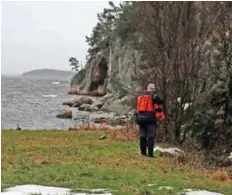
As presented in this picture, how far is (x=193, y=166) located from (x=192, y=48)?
5327 millimetres

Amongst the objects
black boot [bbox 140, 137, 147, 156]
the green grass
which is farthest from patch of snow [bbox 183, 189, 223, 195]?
black boot [bbox 140, 137, 147, 156]

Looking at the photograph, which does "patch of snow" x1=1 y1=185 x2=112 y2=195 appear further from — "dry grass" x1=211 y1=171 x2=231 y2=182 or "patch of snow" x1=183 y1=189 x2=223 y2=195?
"dry grass" x1=211 y1=171 x2=231 y2=182

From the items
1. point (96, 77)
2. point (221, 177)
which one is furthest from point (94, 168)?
point (96, 77)

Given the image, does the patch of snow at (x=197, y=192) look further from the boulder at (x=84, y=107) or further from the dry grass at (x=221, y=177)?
the boulder at (x=84, y=107)

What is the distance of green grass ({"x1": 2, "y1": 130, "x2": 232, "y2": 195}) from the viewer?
368 inches

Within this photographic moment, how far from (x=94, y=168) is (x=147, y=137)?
278 centimetres

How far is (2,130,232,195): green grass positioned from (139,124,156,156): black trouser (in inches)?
12.4

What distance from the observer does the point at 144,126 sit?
45.2ft

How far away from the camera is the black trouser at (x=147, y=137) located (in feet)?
44.8

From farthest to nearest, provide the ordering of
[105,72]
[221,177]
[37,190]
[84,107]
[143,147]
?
[105,72]
[84,107]
[143,147]
[221,177]
[37,190]

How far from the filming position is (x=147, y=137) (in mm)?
13758

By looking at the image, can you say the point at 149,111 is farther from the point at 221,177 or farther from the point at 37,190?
the point at 37,190

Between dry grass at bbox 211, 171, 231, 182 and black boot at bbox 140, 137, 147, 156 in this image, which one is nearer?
dry grass at bbox 211, 171, 231, 182

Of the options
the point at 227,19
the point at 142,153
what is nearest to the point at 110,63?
the point at 227,19
